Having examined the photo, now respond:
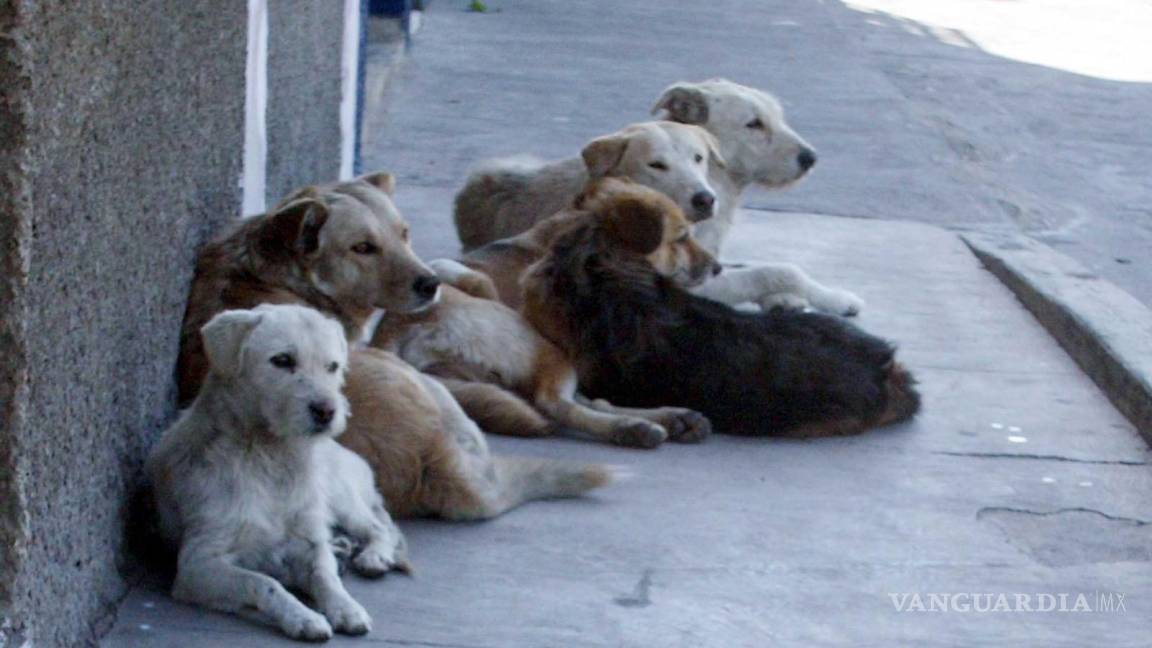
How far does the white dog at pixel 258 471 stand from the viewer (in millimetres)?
4148

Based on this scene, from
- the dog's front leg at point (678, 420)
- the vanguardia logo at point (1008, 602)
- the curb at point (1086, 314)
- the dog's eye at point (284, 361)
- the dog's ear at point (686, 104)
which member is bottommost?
→ the curb at point (1086, 314)

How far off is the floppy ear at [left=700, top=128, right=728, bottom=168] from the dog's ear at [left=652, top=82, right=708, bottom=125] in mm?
209

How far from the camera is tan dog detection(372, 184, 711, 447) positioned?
5824 millimetres

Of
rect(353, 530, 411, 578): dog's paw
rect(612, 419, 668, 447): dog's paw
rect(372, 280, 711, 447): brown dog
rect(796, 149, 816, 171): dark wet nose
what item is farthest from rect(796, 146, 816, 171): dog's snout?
rect(353, 530, 411, 578): dog's paw

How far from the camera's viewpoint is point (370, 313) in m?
5.66

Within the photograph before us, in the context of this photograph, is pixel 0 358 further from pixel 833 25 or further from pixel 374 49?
pixel 833 25

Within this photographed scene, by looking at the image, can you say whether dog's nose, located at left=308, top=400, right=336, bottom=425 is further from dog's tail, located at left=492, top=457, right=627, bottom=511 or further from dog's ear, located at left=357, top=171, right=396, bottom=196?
dog's ear, located at left=357, top=171, right=396, bottom=196

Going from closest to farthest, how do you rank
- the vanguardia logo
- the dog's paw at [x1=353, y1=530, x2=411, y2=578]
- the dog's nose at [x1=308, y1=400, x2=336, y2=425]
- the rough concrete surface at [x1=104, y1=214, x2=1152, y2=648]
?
1. the dog's nose at [x1=308, y1=400, x2=336, y2=425]
2. the rough concrete surface at [x1=104, y1=214, x2=1152, y2=648]
3. the dog's paw at [x1=353, y1=530, x2=411, y2=578]
4. the vanguardia logo

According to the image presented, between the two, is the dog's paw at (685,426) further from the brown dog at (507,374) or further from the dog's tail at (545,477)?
the dog's tail at (545,477)

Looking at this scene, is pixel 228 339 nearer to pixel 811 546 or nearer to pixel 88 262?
pixel 88 262

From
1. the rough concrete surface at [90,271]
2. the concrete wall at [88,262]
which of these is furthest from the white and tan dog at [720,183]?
the rough concrete surface at [90,271]

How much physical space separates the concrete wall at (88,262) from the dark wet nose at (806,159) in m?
3.38

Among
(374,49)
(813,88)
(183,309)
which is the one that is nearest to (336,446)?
(183,309)

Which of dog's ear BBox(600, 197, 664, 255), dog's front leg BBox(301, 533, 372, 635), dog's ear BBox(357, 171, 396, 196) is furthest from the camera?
dog's ear BBox(600, 197, 664, 255)
